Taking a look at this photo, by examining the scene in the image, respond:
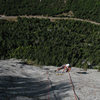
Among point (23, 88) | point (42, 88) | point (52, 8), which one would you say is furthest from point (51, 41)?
point (23, 88)

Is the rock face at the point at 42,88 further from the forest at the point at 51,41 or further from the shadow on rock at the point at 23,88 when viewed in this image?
the forest at the point at 51,41

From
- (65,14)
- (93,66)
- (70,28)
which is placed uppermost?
(65,14)

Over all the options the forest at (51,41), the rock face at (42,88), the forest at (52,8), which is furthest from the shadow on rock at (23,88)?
the forest at (52,8)

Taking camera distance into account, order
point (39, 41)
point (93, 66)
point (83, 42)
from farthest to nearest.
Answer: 1. point (83, 42)
2. point (39, 41)
3. point (93, 66)

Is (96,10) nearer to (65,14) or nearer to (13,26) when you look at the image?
(65,14)

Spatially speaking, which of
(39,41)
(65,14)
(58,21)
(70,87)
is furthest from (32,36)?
(70,87)

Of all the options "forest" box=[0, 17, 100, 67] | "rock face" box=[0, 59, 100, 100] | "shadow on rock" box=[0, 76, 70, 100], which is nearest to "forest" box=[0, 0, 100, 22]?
"forest" box=[0, 17, 100, 67]
